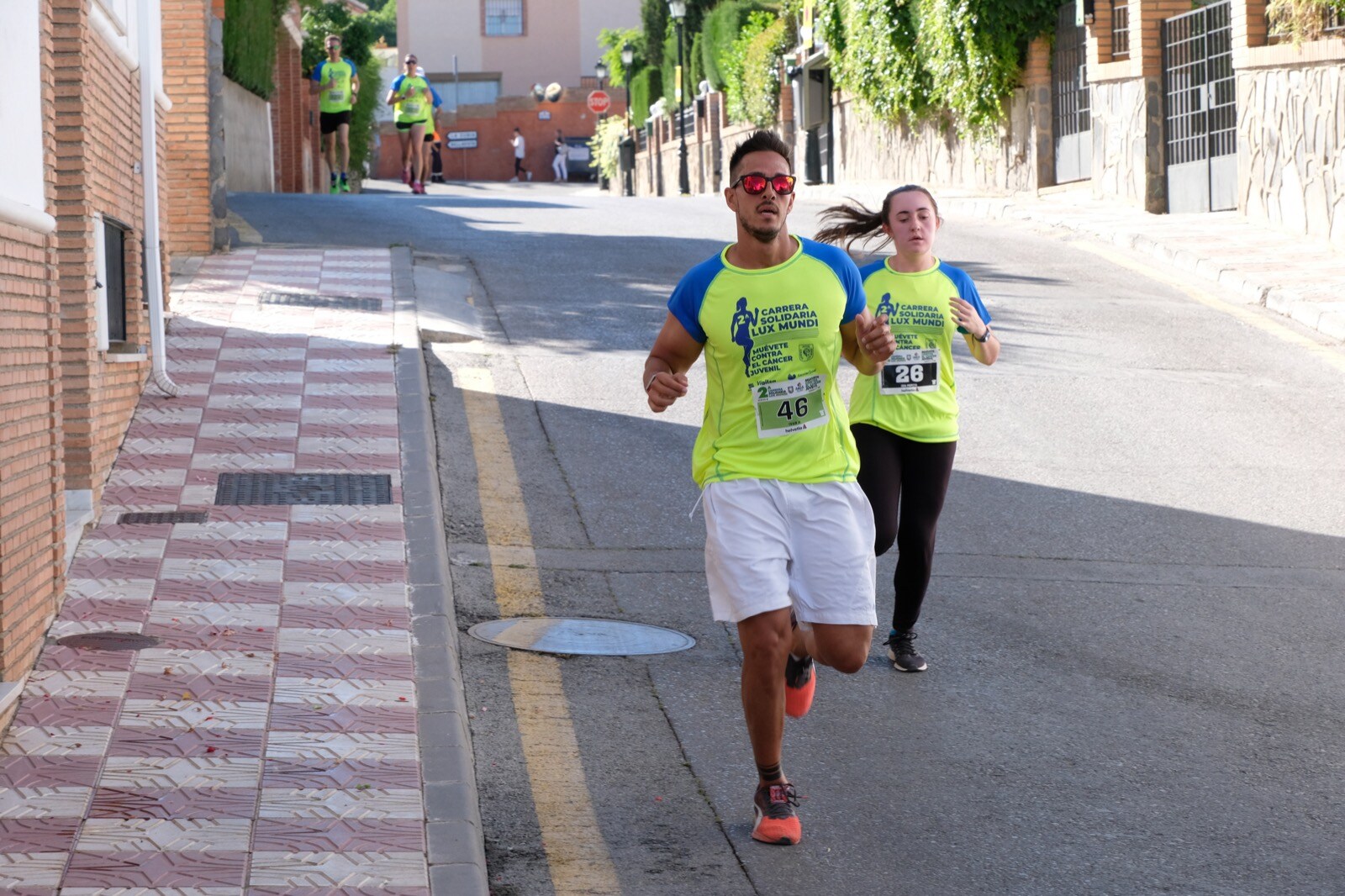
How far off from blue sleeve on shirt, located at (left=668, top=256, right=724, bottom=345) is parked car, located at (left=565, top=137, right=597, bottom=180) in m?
64.7

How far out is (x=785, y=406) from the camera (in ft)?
16.5

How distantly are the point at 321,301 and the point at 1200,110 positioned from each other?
37.3 feet

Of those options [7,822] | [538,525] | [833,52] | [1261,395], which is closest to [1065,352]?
[1261,395]

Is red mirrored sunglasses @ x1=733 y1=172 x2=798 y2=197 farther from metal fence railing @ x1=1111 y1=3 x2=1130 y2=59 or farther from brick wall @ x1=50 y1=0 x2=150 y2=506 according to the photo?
metal fence railing @ x1=1111 y1=3 x2=1130 y2=59

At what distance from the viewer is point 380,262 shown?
1555 centimetres

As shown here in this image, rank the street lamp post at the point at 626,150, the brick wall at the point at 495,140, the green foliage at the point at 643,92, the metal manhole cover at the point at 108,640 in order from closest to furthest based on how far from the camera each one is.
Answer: the metal manhole cover at the point at 108,640
the green foliage at the point at 643,92
the street lamp post at the point at 626,150
the brick wall at the point at 495,140

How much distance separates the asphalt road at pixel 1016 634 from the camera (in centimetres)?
485

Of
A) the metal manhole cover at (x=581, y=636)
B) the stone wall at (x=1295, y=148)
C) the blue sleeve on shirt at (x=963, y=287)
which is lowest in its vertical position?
the metal manhole cover at (x=581, y=636)

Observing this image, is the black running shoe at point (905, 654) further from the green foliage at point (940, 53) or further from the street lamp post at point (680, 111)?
the street lamp post at point (680, 111)

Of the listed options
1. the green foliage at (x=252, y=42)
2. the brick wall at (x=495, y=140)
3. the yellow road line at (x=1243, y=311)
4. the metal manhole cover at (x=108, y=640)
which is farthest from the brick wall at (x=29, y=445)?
the brick wall at (x=495, y=140)

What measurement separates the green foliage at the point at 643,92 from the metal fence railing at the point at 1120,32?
31619 millimetres

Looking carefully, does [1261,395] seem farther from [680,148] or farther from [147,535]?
[680,148]

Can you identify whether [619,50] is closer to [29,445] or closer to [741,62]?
[741,62]

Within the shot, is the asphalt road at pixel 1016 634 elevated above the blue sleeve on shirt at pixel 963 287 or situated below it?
below
